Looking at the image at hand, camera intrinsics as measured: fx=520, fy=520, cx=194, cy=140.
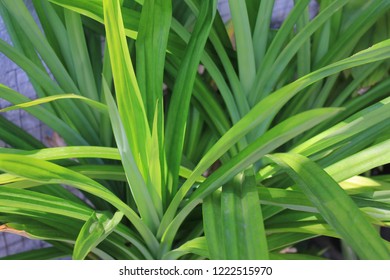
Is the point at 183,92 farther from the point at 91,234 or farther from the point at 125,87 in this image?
the point at 91,234

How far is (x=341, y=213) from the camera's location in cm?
46

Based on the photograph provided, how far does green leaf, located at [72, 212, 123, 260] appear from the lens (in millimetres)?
471

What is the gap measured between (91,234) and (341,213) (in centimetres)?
23

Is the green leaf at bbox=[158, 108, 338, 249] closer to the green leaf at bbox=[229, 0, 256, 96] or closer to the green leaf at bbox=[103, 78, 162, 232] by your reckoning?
the green leaf at bbox=[103, 78, 162, 232]

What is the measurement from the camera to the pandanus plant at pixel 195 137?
0.48 metres

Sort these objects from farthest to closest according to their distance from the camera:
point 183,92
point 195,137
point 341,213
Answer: point 195,137
point 183,92
point 341,213

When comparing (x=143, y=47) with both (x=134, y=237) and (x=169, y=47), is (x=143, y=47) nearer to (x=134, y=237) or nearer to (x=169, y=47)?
(x=169, y=47)

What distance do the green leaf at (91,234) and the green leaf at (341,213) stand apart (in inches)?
7.5

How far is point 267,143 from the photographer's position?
1.55 ft

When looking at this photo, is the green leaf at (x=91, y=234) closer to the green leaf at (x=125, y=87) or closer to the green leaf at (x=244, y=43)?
the green leaf at (x=125, y=87)

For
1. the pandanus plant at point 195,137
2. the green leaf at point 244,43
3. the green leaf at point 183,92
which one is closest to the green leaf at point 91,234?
the pandanus plant at point 195,137

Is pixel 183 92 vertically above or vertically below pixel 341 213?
above

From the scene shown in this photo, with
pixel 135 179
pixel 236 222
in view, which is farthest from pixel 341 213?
pixel 135 179

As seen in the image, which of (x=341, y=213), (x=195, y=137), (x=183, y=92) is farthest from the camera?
(x=195, y=137)
